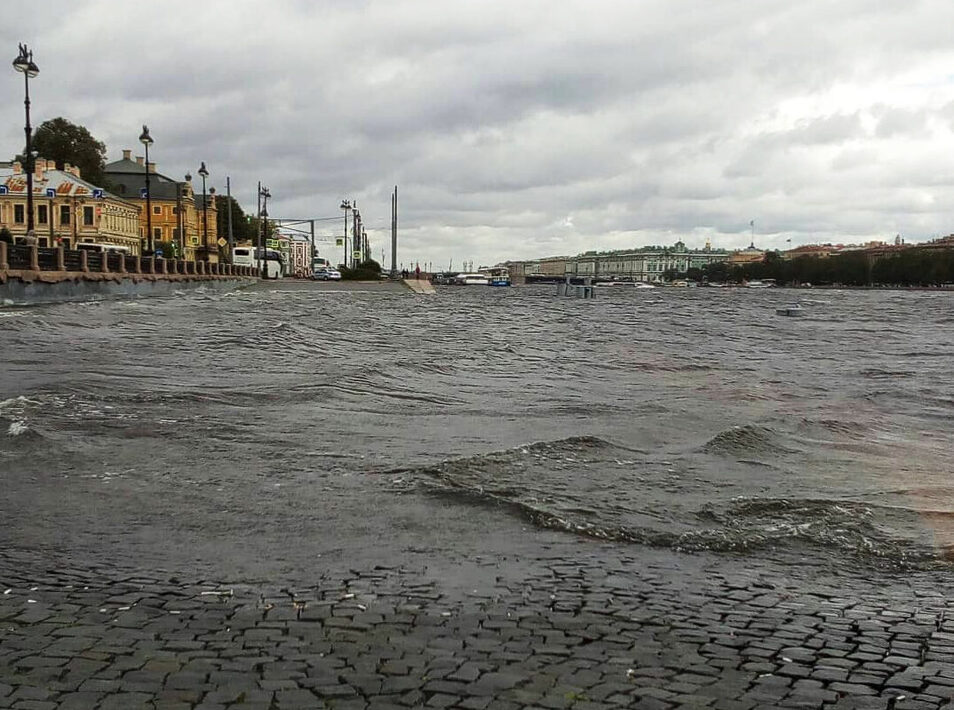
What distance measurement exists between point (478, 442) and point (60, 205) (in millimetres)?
90153

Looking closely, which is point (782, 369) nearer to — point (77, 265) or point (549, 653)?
point (549, 653)

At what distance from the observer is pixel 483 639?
4.18m

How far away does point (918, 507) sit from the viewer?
7.35 m

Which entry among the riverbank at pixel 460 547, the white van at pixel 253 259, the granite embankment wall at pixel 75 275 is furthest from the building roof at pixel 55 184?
the riverbank at pixel 460 547

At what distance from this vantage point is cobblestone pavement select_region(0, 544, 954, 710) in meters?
3.60

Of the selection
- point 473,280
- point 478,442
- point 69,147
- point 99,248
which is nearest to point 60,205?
point 69,147

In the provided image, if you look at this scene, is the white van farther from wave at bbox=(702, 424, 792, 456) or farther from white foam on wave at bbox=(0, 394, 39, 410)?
wave at bbox=(702, 424, 792, 456)

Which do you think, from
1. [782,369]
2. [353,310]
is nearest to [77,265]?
[353,310]

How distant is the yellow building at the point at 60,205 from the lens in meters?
86.6

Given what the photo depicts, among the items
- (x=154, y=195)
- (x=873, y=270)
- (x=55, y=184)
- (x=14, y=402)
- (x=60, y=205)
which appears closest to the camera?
(x=14, y=402)

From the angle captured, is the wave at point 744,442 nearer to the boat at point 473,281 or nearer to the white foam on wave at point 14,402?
the white foam on wave at point 14,402

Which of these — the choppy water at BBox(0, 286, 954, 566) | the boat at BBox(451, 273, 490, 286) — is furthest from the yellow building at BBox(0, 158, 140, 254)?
the choppy water at BBox(0, 286, 954, 566)

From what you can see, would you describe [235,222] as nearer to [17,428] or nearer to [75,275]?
[75,275]

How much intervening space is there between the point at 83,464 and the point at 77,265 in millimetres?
31303
